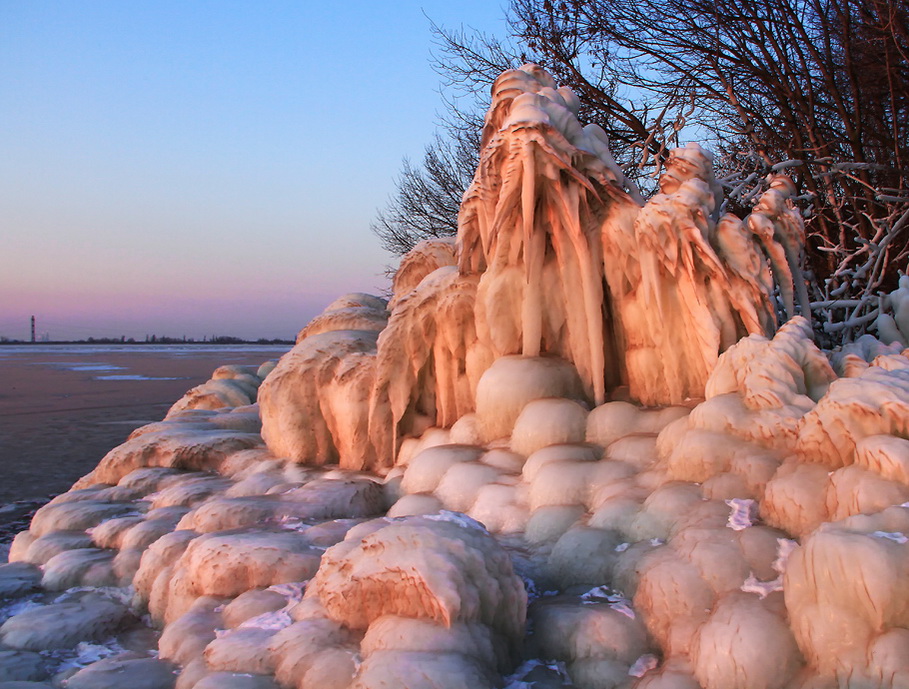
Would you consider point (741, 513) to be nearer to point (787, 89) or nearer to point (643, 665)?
point (643, 665)

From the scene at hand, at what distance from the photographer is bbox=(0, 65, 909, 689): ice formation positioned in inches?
119

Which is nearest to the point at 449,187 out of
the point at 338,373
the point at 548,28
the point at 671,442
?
the point at 548,28

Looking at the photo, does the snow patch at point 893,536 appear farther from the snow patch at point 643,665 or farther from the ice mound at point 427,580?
the ice mound at point 427,580

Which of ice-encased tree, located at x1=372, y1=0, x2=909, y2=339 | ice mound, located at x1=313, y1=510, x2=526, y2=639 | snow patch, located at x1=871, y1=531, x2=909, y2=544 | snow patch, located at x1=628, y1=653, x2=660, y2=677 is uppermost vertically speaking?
ice-encased tree, located at x1=372, y1=0, x2=909, y2=339

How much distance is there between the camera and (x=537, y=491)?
4.44 m

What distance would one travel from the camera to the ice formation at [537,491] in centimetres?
303

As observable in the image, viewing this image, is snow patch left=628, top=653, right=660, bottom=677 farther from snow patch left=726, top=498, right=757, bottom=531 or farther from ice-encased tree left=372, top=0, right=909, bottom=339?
ice-encased tree left=372, top=0, right=909, bottom=339

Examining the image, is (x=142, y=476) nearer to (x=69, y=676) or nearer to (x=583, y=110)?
(x=69, y=676)

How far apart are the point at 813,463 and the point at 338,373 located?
4.08 m

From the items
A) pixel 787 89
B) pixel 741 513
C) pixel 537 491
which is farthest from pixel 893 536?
pixel 787 89

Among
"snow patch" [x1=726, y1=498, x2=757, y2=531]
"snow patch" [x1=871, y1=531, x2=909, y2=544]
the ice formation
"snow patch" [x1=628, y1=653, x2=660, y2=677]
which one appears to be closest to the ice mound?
the ice formation

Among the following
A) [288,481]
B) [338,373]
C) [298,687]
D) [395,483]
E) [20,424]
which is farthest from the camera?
[20,424]

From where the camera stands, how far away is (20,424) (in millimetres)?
14859

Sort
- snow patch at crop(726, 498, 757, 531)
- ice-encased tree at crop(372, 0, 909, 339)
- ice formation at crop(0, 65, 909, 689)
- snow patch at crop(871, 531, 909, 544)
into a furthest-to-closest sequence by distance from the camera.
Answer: ice-encased tree at crop(372, 0, 909, 339), snow patch at crop(726, 498, 757, 531), ice formation at crop(0, 65, 909, 689), snow patch at crop(871, 531, 909, 544)
